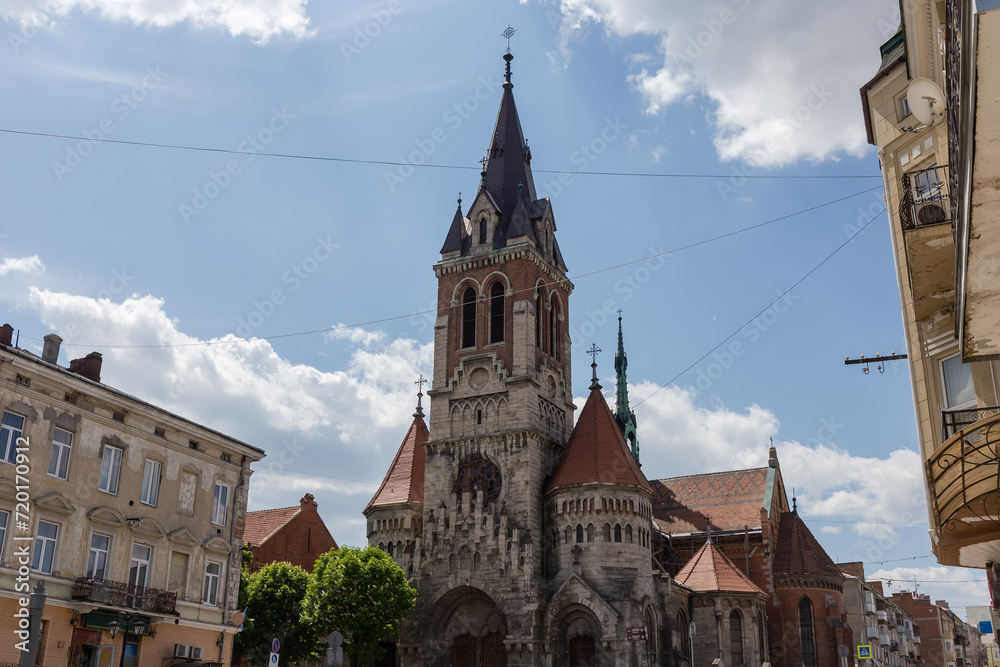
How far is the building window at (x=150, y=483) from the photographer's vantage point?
25000 mm

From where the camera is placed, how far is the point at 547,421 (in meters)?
47.7

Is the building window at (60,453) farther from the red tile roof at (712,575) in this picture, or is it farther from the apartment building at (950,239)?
the red tile roof at (712,575)

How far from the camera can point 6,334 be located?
79.8ft

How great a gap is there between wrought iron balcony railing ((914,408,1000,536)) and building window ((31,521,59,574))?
1996cm

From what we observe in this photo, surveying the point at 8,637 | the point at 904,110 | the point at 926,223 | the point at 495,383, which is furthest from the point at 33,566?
the point at 495,383

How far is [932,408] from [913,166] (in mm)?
5117

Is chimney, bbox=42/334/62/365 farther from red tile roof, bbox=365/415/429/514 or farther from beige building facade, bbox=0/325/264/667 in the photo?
red tile roof, bbox=365/415/429/514

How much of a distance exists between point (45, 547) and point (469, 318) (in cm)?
3052

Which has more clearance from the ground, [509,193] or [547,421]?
[509,193]

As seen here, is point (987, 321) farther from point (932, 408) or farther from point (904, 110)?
point (904, 110)

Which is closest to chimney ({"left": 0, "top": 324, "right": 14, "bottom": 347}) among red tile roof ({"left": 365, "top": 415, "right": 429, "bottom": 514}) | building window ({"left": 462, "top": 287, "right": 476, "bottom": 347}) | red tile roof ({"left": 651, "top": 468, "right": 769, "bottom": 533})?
red tile roof ({"left": 365, "top": 415, "right": 429, "bottom": 514})

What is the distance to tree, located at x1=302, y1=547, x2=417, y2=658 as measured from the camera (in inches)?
1443

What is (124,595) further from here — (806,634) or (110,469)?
(806,634)

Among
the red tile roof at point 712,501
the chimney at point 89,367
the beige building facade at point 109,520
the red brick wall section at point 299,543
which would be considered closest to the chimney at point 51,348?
the beige building facade at point 109,520
